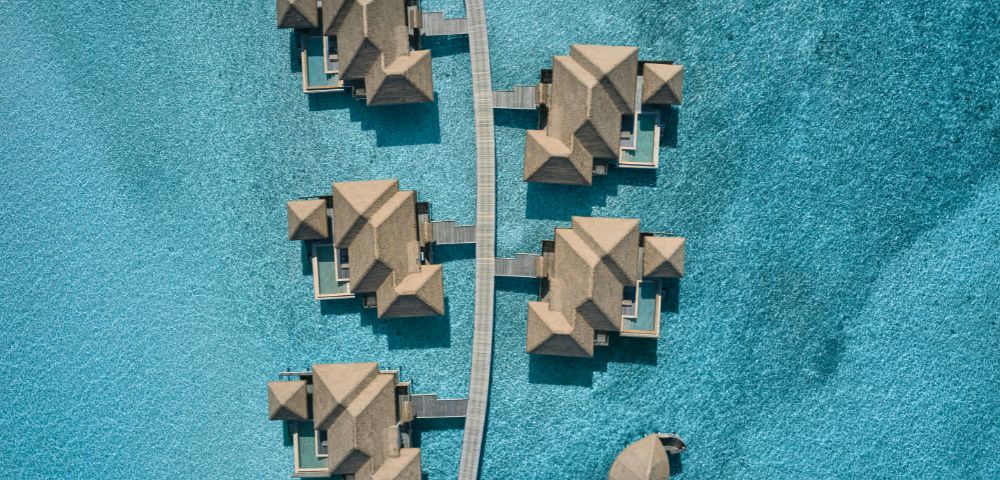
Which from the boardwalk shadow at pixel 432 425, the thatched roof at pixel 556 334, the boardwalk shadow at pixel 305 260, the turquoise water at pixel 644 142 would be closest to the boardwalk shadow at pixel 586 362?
the thatched roof at pixel 556 334

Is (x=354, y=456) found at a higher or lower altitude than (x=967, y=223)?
lower

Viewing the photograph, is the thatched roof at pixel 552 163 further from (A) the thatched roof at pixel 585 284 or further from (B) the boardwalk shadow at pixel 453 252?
(B) the boardwalk shadow at pixel 453 252

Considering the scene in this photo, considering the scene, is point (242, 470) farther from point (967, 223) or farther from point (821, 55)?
point (967, 223)

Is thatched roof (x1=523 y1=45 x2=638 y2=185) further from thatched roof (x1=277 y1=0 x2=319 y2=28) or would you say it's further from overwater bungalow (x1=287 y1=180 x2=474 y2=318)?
thatched roof (x1=277 y1=0 x2=319 y2=28)

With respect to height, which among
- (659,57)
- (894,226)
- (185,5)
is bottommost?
(894,226)

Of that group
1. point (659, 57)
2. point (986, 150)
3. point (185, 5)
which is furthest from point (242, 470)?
point (986, 150)

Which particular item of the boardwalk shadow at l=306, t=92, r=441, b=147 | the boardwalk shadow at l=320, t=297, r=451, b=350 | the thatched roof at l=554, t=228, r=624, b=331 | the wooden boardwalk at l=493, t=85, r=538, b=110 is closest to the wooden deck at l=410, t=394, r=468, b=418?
the boardwalk shadow at l=320, t=297, r=451, b=350
